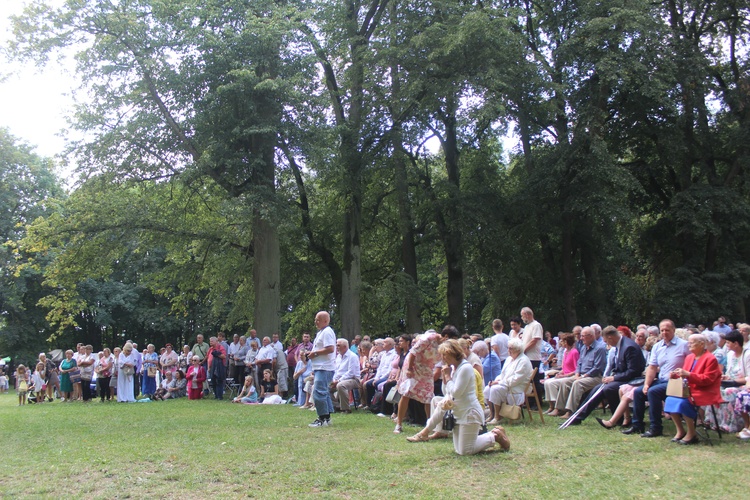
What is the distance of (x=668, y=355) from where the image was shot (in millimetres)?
8312

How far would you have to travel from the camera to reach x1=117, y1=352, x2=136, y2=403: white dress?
16.4 meters

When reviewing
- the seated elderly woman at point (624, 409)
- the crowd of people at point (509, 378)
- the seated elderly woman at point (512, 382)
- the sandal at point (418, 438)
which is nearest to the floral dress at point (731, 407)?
the crowd of people at point (509, 378)

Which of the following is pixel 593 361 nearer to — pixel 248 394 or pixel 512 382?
pixel 512 382

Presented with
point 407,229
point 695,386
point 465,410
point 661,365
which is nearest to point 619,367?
point 661,365

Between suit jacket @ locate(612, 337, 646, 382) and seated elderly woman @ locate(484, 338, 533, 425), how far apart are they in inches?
50.5

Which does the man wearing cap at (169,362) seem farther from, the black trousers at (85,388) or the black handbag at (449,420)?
the black handbag at (449,420)

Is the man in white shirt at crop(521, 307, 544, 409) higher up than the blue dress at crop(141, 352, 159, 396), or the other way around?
the man in white shirt at crop(521, 307, 544, 409)

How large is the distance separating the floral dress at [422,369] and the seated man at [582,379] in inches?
97.8

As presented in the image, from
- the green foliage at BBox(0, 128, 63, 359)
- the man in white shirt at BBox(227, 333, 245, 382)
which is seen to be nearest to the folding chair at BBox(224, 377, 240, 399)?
the man in white shirt at BBox(227, 333, 245, 382)

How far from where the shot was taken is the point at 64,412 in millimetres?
13453

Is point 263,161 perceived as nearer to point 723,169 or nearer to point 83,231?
point 83,231

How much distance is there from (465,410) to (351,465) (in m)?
1.38

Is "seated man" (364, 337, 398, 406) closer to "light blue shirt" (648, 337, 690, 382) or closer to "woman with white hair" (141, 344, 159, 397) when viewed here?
"light blue shirt" (648, 337, 690, 382)

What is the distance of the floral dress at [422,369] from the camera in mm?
8922
